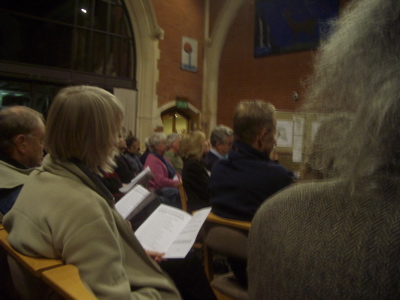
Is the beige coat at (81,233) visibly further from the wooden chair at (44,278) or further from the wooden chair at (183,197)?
the wooden chair at (183,197)

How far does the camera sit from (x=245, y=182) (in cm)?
Result: 181

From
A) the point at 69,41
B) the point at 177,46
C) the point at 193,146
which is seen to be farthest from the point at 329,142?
the point at 177,46

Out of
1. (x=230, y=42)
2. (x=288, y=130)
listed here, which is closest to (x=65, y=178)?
(x=288, y=130)

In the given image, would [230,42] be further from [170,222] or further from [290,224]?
[290,224]

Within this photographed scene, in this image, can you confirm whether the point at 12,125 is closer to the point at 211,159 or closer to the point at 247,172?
the point at 247,172

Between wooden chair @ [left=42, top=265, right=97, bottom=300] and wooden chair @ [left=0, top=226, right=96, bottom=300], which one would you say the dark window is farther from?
wooden chair @ [left=42, top=265, right=97, bottom=300]

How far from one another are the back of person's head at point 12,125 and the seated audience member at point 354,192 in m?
1.63

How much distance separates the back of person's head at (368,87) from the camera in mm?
499

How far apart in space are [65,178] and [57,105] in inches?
10.7

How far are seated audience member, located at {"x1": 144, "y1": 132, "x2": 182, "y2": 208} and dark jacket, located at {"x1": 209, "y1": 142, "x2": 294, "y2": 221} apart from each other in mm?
2183

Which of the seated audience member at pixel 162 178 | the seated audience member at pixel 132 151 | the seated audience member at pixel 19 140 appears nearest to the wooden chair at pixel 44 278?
the seated audience member at pixel 19 140

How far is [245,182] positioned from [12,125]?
1.27m

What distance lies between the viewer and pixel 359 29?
1.80 ft

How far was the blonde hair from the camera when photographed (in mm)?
3467
